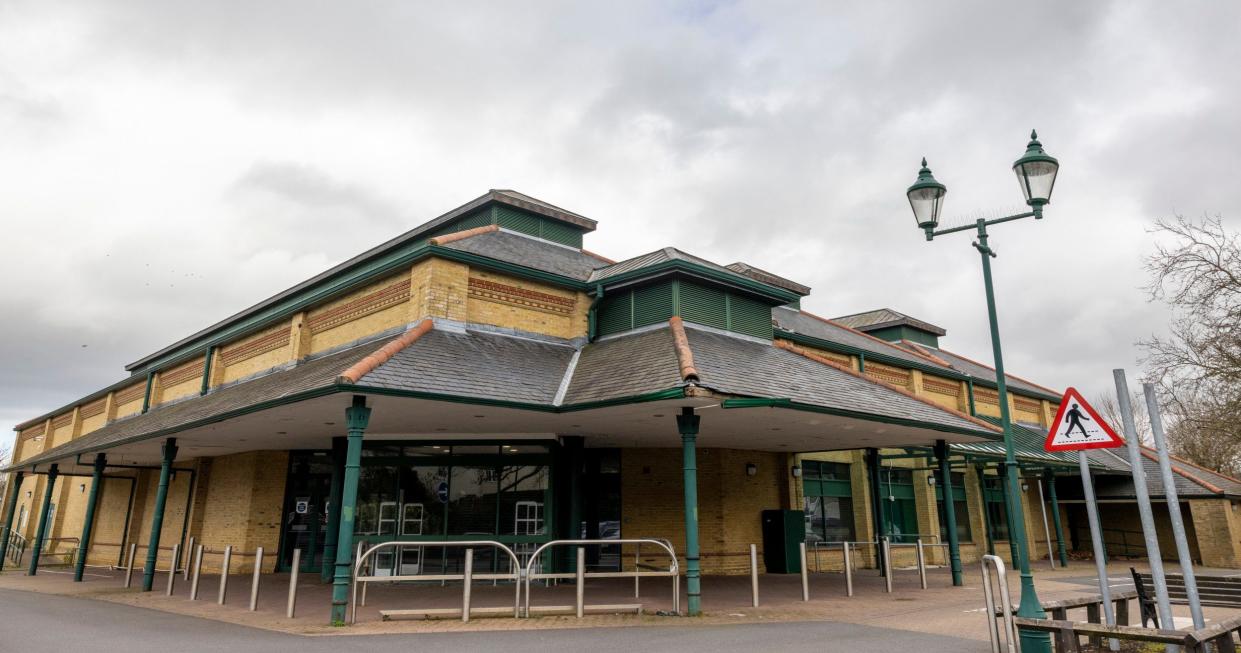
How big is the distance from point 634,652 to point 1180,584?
6467mm

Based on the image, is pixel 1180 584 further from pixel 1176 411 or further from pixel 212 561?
pixel 212 561

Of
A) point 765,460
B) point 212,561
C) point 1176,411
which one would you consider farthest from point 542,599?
point 1176,411

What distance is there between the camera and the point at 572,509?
1503 cm

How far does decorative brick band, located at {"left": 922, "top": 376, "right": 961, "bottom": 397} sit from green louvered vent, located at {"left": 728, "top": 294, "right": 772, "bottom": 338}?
10.2 m

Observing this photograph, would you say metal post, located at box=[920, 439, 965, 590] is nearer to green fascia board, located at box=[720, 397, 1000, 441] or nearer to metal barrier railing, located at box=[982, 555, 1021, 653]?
green fascia board, located at box=[720, 397, 1000, 441]

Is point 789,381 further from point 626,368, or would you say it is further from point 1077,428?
point 1077,428

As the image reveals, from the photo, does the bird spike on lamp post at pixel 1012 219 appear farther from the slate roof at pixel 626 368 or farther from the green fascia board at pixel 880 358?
the green fascia board at pixel 880 358

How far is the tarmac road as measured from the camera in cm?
815

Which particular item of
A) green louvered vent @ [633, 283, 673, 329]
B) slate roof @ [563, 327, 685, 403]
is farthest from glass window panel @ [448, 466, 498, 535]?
green louvered vent @ [633, 283, 673, 329]

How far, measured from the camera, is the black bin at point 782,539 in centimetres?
1802

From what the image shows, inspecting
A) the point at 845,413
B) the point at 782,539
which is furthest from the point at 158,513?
the point at 845,413

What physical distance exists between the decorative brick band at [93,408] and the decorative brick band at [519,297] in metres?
21.7

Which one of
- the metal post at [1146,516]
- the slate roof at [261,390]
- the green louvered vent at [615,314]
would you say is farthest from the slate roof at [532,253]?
the metal post at [1146,516]

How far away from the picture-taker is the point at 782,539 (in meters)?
18.1
